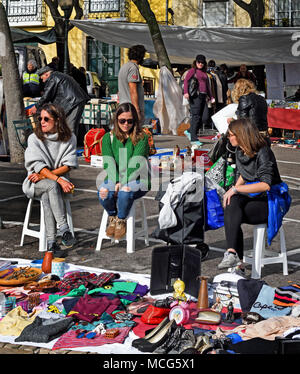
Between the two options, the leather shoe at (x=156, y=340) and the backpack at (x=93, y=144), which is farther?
the backpack at (x=93, y=144)

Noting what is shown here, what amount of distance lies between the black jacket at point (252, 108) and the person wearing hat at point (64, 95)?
2.83m

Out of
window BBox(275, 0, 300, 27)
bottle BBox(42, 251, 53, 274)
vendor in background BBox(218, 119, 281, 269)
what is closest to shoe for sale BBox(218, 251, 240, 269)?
vendor in background BBox(218, 119, 281, 269)

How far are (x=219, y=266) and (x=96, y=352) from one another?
1.88 meters

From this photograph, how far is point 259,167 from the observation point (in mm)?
5922

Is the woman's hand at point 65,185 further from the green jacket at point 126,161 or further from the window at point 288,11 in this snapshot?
the window at point 288,11

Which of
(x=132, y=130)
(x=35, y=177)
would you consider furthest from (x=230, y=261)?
(x=35, y=177)

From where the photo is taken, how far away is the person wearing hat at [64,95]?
9.91m

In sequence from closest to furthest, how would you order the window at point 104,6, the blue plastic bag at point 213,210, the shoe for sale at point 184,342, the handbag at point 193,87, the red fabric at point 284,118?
1. the shoe for sale at point 184,342
2. the blue plastic bag at point 213,210
3. the handbag at point 193,87
4. the red fabric at point 284,118
5. the window at point 104,6

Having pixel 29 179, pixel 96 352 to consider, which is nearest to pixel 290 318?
pixel 96 352

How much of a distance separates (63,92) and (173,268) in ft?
17.5

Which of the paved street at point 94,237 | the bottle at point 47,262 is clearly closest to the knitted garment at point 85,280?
the bottle at point 47,262

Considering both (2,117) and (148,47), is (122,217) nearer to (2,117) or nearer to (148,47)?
(2,117)

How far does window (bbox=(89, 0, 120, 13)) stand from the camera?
30.5 m
